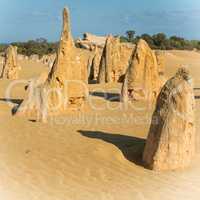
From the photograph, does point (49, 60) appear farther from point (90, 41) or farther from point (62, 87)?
point (62, 87)

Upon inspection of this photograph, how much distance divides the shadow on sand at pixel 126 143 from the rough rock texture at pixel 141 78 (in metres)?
3.52

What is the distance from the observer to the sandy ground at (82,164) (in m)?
5.24

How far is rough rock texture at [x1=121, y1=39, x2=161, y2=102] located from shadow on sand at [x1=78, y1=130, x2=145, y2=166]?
352cm

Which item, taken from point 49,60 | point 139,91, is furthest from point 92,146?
point 49,60

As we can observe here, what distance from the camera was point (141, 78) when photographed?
1136 centimetres

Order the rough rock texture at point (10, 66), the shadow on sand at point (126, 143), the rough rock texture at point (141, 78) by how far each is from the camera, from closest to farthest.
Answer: the shadow on sand at point (126, 143) < the rough rock texture at point (141, 78) < the rough rock texture at point (10, 66)

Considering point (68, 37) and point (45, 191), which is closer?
point (45, 191)

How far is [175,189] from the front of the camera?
534 centimetres

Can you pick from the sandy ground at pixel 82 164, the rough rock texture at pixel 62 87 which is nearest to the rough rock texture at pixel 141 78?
the rough rock texture at pixel 62 87

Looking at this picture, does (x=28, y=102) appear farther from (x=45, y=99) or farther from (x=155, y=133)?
(x=155, y=133)

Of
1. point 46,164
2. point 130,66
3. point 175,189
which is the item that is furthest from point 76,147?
point 130,66

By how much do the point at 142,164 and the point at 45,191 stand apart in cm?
155

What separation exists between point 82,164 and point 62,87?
11.9ft

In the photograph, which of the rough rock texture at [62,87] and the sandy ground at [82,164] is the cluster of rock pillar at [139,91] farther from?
the sandy ground at [82,164]
